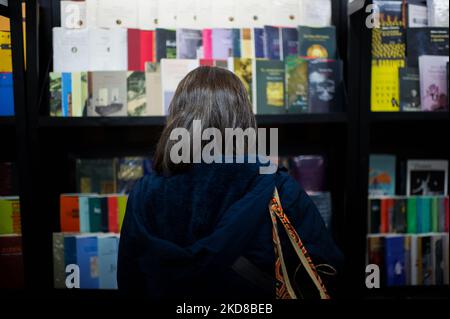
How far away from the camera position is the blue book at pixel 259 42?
1.72m

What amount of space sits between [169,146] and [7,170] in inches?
40.6

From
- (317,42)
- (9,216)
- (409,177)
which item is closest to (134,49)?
(317,42)

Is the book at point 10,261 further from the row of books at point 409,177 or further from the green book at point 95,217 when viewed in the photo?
the row of books at point 409,177

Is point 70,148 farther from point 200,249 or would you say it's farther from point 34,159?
point 200,249

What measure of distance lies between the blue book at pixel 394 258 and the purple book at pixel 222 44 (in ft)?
3.53

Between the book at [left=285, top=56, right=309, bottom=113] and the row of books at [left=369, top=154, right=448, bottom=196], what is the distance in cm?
43

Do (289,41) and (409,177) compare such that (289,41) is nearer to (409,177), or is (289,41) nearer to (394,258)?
(409,177)

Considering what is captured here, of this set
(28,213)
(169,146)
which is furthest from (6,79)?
(169,146)

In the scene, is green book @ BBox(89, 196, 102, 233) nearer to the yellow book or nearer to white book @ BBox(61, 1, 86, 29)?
white book @ BBox(61, 1, 86, 29)

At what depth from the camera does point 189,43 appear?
1716 millimetres

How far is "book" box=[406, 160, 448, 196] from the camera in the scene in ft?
5.95

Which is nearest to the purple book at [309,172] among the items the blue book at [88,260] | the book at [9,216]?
the blue book at [88,260]

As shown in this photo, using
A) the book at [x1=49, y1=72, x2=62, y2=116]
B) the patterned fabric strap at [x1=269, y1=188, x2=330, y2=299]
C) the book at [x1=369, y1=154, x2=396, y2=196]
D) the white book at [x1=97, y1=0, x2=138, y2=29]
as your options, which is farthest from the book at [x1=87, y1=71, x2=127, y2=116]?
the book at [x1=369, y1=154, x2=396, y2=196]

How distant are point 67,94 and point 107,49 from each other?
26cm
